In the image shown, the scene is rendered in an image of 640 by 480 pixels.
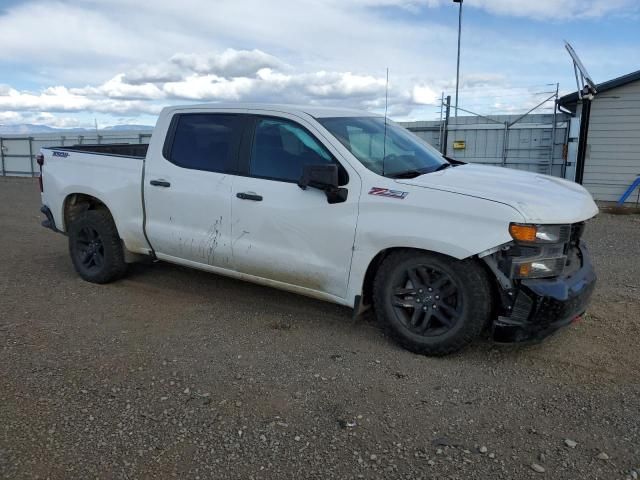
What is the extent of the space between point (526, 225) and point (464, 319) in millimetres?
763

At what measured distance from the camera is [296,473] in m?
2.78

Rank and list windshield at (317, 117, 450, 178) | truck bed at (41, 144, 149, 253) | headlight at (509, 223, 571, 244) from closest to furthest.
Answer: headlight at (509, 223, 571, 244)
windshield at (317, 117, 450, 178)
truck bed at (41, 144, 149, 253)

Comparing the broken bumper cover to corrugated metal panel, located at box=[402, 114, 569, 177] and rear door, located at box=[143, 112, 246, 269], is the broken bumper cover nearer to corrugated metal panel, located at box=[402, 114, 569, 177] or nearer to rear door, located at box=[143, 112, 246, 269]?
rear door, located at box=[143, 112, 246, 269]

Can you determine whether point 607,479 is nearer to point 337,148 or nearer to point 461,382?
point 461,382

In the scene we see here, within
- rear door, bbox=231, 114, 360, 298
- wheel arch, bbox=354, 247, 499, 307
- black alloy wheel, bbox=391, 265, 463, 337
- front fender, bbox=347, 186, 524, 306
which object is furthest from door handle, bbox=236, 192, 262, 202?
black alloy wheel, bbox=391, 265, 463, 337

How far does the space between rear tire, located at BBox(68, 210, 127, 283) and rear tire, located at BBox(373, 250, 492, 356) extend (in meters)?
3.00

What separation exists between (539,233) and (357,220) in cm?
125

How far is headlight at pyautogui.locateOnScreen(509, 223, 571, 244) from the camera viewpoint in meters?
3.49

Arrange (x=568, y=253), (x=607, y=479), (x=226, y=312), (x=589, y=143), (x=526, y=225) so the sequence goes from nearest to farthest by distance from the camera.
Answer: (x=607, y=479)
(x=526, y=225)
(x=568, y=253)
(x=226, y=312)
(x=589, y=143)

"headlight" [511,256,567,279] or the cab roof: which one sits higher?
the cab roof

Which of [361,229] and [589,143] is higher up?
[589,143]

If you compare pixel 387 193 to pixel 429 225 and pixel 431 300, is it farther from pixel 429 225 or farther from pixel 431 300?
pixel 431 300

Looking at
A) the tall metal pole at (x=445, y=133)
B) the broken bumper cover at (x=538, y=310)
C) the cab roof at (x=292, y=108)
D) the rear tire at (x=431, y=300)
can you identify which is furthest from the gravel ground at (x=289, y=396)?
the tall metal pole at (x=445, y=133)

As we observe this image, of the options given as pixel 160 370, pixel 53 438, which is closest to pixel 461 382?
pixel 160 370
